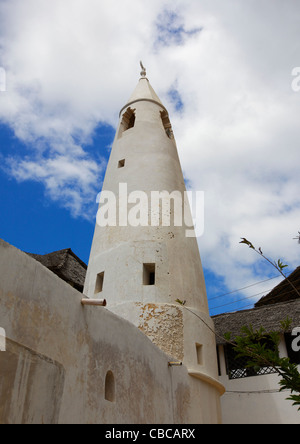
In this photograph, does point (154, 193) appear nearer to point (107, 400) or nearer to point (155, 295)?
point (155, 295)

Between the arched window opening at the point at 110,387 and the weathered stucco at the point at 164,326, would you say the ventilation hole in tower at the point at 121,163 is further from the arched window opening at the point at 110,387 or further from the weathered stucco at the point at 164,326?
the arched window opening at the point at 110,387

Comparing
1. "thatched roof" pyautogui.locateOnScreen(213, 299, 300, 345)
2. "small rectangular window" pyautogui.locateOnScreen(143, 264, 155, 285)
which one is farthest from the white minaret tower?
"thatched roof" pyautogui.locateOnScreen(213, 299, 300, 345)

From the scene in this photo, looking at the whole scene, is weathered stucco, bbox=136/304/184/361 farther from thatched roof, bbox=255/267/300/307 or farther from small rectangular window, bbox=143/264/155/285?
thatched roof, bbox=255/267/300/307

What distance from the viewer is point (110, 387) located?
7039 mm

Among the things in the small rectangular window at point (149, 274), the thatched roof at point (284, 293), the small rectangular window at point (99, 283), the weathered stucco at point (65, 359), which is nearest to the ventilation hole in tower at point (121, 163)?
the small rectangular window at point (99, 283)

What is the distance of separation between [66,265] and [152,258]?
18.8ft

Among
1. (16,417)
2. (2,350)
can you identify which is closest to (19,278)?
(2,350)

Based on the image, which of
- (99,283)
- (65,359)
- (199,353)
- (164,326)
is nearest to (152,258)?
(99,283)

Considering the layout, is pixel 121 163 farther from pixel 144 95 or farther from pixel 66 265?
pixel 66 265

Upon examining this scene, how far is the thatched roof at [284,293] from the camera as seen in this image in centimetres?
1886

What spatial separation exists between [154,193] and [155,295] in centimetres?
361

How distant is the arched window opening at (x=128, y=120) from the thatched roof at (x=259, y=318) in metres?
9.04

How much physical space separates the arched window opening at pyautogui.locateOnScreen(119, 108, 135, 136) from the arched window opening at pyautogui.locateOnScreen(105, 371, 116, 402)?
1104cm

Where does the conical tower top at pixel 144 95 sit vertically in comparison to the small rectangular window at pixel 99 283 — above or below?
above
